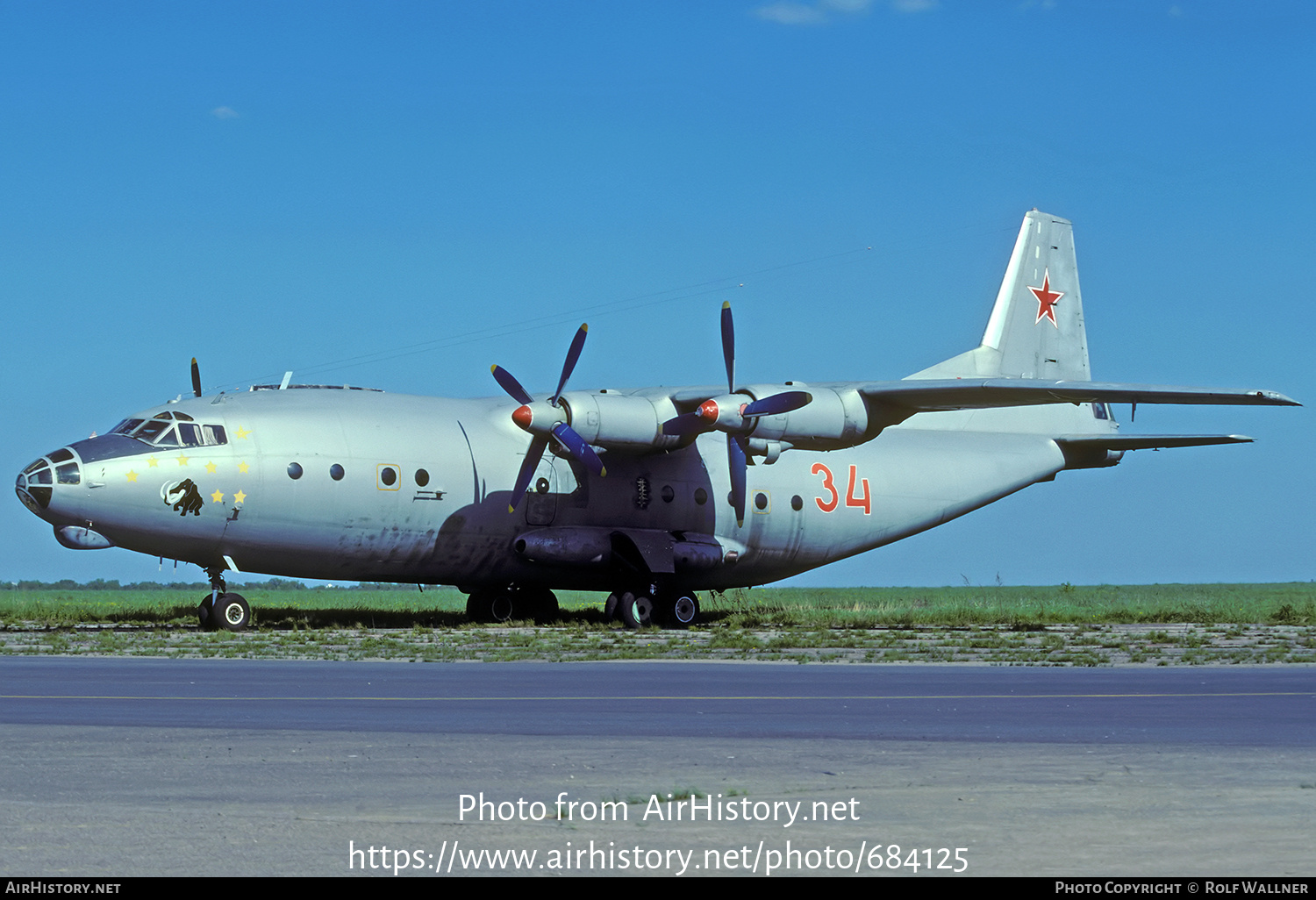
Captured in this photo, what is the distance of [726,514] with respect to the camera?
3756 cm

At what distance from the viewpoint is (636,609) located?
3447cm

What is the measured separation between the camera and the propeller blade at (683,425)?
3322 cm

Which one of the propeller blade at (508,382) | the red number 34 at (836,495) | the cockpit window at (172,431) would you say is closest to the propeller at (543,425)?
the propeller blade at (508,382)

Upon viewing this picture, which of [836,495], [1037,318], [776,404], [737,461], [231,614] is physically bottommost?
[231,614]

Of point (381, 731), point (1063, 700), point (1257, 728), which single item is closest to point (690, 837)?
point (381, 731)

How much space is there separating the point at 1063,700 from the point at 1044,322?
102 ft

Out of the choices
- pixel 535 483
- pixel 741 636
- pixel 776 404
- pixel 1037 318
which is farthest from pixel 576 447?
pixel 1037 318

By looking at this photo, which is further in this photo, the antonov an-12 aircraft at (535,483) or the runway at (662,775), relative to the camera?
the antonov an-12 aircraft at (535,483)

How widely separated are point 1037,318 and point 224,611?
2564 cm

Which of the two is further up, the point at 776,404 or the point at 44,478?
the point at 776,404

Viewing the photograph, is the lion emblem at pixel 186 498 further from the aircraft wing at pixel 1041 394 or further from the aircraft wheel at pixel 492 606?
the aircraft wing at pixel 1041 394

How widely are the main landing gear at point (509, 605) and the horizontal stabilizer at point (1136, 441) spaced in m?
16.1

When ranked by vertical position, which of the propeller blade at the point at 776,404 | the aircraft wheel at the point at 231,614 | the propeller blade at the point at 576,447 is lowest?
the aircraft wheel at the point at 231,614

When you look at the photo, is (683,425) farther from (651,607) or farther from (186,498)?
(186,498)
